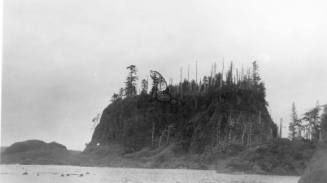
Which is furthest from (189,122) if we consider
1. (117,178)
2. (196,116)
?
(117,178)

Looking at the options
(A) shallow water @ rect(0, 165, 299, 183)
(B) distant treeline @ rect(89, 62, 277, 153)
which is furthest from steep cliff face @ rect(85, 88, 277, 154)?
(A) shallow water @ rect(0, 165, 299, 183)

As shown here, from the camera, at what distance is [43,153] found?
16850 centimetres

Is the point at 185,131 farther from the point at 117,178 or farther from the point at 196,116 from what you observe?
the point at 117,178

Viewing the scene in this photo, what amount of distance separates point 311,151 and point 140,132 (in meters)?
62.0

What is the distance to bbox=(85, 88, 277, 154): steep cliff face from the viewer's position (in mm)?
160125

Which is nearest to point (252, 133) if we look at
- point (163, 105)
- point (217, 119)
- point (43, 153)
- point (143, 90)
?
point (217, 119)

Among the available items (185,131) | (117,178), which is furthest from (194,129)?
(117,178)

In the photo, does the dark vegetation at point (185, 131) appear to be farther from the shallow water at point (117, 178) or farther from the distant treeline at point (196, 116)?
the shallow water at point (117, 178)

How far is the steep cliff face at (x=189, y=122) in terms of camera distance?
6304 inches

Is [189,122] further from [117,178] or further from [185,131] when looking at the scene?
[117,178]

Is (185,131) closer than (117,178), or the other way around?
(117,178)

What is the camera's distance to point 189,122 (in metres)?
173

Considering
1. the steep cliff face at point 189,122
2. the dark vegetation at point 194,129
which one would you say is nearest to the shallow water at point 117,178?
the dark vegetation at point 194,129

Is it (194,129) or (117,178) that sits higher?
(194,129)
